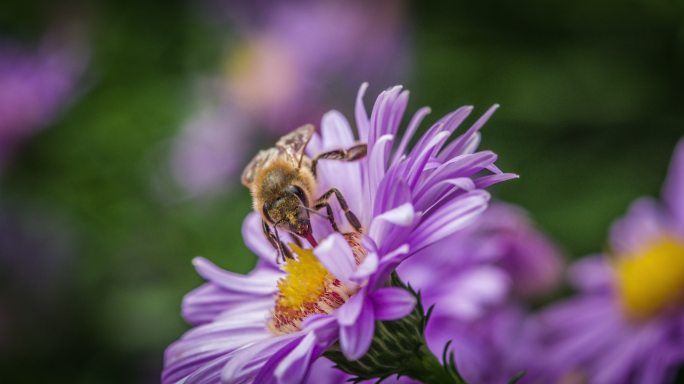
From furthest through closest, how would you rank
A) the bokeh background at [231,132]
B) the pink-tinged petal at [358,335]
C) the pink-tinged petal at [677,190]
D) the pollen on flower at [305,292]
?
the bokeh background at [231,132]
the pink-tinged petal at [677,190]
the pollen on flower at [305,292]
the pink-tinged petal at [358,335]

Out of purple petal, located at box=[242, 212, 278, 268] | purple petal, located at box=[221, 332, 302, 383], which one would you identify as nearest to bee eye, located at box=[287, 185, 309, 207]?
purple petal, located at box=[242, 212, 278, 268]

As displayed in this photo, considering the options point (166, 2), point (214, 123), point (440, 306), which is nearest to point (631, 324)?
point (440, 306)

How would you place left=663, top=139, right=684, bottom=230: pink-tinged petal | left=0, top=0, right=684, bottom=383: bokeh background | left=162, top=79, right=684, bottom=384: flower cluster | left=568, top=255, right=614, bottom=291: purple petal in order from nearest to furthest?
left=162, top=79, right=684, bottom=384: flower cluster → left=663, top=139, right=684, bottom=230: pink-tinged petal → left=568, top=255, right=614, bottom=291: purple petal → left=0, top=0, right=684, bottom=383: bokeh background

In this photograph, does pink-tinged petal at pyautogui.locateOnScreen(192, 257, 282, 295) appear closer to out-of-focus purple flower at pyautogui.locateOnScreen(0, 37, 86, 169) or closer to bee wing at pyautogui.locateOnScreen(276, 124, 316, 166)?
bee wing at pyautogui.locateOnScreen(276, 124, 316, 166)

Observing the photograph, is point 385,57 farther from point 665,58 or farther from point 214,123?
point 665,58

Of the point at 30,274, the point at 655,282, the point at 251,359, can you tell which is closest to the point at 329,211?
the point at 251,359

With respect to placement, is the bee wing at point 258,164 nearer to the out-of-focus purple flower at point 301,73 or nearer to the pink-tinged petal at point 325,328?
the pink-tinged petal at point 325,328

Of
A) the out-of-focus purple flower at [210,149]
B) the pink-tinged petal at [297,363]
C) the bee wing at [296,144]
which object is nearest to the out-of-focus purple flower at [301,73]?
the out-of-focus purple flower at [210,149]
